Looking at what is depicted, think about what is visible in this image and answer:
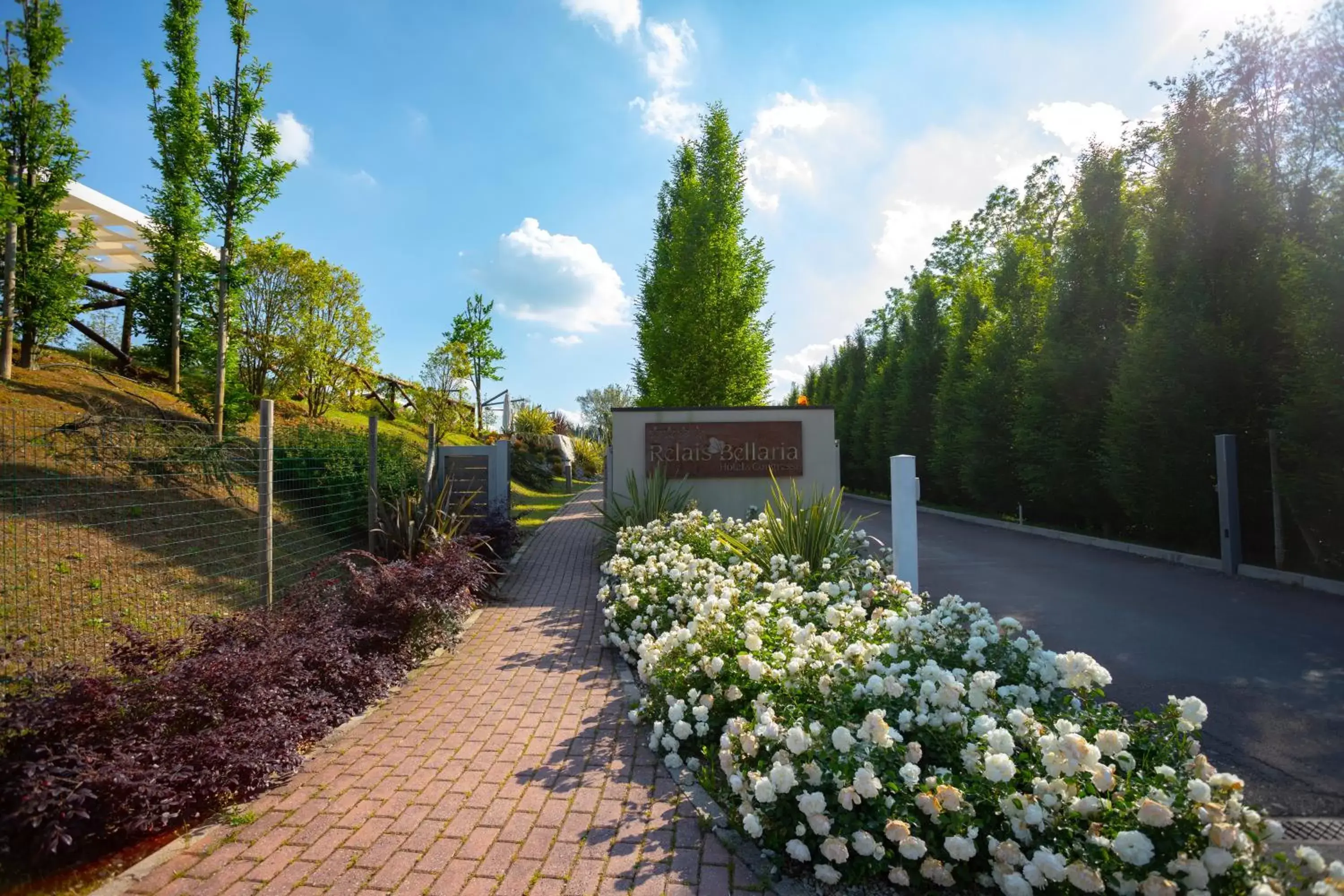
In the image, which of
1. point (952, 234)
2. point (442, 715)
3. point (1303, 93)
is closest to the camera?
point (442, 715)

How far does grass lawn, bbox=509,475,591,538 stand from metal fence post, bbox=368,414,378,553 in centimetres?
509

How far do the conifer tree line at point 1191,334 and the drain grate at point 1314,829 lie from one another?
6.81 meters

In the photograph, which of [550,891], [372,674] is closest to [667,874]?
[550,891]

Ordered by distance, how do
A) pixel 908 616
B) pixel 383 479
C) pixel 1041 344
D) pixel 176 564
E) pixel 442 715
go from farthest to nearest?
pixel 1041 344, pixel 383 479, pixel 176 564, pixel 442 715, pixel 908 616

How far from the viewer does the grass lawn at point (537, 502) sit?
50.0ft

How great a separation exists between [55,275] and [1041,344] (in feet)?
63.0

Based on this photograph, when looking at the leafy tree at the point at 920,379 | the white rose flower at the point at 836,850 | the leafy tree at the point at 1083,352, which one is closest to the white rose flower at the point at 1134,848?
the white rose flower at the point at 836,850

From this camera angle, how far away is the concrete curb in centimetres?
759

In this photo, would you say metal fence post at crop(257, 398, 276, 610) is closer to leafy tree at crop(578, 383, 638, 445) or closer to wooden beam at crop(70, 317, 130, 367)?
wooden beam at crop(70, 317, 130, 367)

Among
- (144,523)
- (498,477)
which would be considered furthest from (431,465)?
(144,523)

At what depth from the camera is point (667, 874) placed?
253 cm

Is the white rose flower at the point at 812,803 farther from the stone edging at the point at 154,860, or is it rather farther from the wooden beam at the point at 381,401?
the wooden beam at the point at 381,401

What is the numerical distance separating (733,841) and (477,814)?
117cm

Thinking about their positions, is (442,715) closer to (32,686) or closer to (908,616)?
(32,686)
